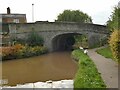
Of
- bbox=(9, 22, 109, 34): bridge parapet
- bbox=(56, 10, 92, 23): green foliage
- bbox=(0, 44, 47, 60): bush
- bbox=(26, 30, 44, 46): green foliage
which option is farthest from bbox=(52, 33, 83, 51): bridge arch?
bbox=(0, 44, 47, 60): bush

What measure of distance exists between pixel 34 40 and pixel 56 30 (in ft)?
10.6

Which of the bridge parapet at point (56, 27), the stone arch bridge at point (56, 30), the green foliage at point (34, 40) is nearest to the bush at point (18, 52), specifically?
the green foliage at point (34, 40)

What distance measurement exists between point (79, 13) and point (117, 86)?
5240cm

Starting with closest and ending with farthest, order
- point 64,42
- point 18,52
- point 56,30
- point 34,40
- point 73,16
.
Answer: point 18,52 < point 34,40 < point 56,30 < point 64,42 < point 73,16

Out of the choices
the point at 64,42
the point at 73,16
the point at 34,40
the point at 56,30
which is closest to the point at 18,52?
the point at 34,40

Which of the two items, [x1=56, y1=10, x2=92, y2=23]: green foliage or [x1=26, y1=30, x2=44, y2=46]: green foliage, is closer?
[x1=26, y1=30, x2=44, y2=46]: green foliage

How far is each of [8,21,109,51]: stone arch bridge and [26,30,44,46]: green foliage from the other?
68cm

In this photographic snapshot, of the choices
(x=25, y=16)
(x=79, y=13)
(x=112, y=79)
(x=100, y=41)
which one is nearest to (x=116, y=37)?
(x=112, y=79)

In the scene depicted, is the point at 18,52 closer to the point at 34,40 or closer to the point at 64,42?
the point at 34,40

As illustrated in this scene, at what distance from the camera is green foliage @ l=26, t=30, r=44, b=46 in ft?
125

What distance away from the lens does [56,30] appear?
38.9m

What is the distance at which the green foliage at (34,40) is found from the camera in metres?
38.1

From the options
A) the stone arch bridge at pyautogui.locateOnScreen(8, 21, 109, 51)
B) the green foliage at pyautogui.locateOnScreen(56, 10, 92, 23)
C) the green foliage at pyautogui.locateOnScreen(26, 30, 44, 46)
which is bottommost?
the green foliage at pyautogui.locateOnScreen(26, 30, 44, 46)

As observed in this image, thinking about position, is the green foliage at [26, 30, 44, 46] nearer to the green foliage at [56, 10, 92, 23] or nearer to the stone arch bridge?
the stone arch bridge
